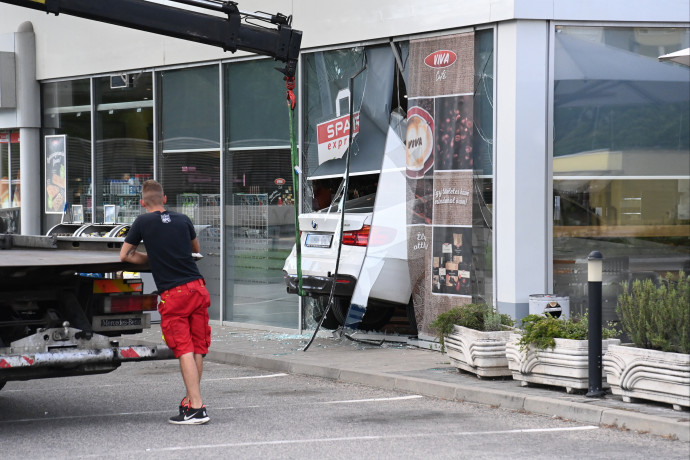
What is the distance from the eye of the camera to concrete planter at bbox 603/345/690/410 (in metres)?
7.77

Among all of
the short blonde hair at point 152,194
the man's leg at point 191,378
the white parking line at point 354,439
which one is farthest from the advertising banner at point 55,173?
the white parking line at point 354,439

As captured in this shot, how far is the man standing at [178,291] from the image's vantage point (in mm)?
8219

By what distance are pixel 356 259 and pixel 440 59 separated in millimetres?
2603

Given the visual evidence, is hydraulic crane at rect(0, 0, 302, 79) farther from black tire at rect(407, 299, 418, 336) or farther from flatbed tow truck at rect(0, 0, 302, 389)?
black tire at rect(407, 299, 418, 336)

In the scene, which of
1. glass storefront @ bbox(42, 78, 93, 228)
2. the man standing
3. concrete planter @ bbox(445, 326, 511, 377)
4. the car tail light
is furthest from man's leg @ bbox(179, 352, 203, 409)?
glass storefront @ bbox(42, 78, 93, 228)

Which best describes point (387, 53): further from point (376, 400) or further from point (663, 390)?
point (663, 390)

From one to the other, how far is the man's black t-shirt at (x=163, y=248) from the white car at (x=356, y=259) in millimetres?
4154

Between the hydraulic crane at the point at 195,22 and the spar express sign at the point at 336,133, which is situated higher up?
the hydraulic crane at the point at 195,22

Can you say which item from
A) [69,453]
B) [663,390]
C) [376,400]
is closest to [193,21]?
[376,400]

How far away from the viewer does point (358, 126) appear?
1344 centimetres

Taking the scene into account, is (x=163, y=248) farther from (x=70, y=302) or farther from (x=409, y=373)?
(x=409, y=373)

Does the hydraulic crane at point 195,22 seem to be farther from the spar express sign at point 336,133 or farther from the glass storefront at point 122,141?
the glass storefront at point 122,141

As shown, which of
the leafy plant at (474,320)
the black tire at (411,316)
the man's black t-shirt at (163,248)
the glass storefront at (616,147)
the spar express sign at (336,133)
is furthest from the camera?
the spar express sign at (336,133)

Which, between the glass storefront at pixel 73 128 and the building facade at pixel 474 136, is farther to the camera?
the glass storefront at pixel 73 128
